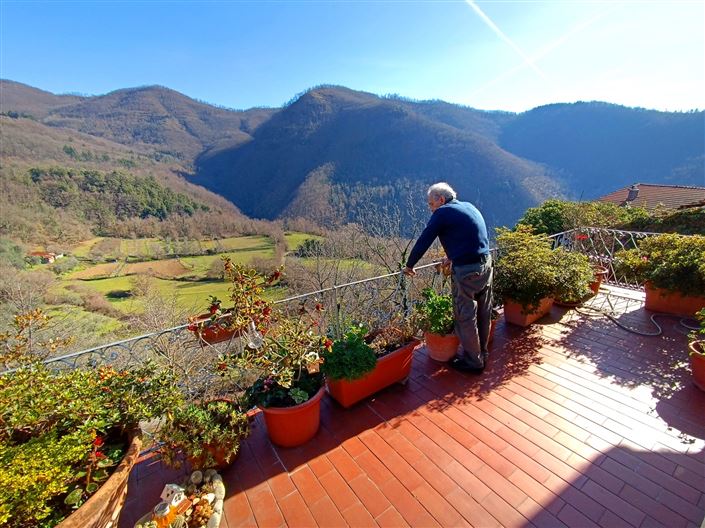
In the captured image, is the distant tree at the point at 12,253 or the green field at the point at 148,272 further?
the distant tree at the point at 12,253

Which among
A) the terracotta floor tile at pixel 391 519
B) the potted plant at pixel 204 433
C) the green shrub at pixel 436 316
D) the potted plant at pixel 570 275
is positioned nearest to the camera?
the terracotta floor tile at pixel 391 519

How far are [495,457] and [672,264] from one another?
3.37 meters

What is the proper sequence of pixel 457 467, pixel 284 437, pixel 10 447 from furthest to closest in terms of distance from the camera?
pixel 284 437 → pixel 457 467 → pixel 10 447

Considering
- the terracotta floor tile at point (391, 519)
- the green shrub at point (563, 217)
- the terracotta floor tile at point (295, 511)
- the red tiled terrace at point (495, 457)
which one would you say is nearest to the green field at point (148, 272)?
the green shrub at point (563, 217)

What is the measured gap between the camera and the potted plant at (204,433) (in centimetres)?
183

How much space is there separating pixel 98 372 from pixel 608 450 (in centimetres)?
328

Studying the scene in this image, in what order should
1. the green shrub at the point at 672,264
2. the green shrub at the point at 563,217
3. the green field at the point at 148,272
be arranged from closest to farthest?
the green shrub at the point at 672,264
the green shrub at the point at 563,217
the green field at the point at 148,272

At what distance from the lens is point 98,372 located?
5.81 ft

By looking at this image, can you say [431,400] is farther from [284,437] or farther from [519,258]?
[519,258]

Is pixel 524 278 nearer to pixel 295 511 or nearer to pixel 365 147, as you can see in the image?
pixel 295 511

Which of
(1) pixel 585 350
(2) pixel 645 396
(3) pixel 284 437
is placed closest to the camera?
(3) pixel 284 437

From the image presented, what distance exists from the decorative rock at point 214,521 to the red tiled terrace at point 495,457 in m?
0.05

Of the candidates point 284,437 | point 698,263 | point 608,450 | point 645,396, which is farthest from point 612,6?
point 284,437

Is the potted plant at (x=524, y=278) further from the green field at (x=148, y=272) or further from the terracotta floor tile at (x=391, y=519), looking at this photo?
the green field at (x=148, y=272)
